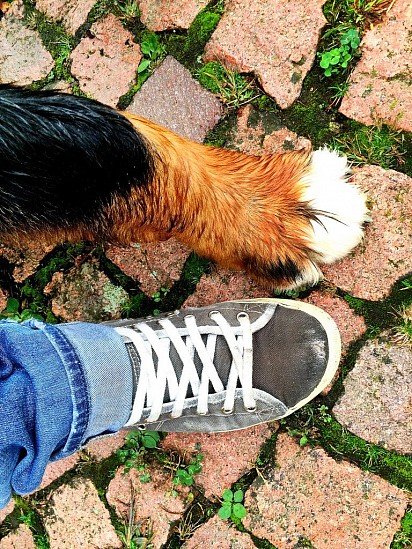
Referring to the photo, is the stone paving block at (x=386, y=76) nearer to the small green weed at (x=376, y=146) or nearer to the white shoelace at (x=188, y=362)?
the small green weed at (x=376, y=146)

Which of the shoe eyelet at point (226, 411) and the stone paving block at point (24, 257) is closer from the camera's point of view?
the shoe eyelet at point (226, 411)

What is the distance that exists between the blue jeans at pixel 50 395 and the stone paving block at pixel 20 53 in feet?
4.53

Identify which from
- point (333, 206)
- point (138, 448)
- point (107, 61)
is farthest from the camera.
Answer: point (107, 61)

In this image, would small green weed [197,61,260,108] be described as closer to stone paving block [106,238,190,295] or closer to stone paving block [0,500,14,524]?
stone paving block [106,238,190,295]

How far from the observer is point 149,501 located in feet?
8.09

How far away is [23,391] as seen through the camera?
1.72 meters

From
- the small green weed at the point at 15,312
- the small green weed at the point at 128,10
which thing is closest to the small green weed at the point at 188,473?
the small green weed at the point at 15,312

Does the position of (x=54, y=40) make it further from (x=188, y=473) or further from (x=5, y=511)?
(x=5, y=511)

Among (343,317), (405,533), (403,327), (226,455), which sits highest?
(403,327)

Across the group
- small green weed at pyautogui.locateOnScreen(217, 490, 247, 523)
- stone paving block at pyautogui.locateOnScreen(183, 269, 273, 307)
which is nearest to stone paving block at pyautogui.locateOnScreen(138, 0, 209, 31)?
stone paving block at pyautogui.locateOnScreen(183, 269, 273, 307)

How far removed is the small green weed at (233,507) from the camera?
2.38 metres

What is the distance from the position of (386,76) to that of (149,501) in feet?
6.52

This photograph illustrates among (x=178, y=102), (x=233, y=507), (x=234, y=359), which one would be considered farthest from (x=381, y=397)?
(x=178, y=102)

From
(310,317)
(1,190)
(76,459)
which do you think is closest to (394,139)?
(310,317)
